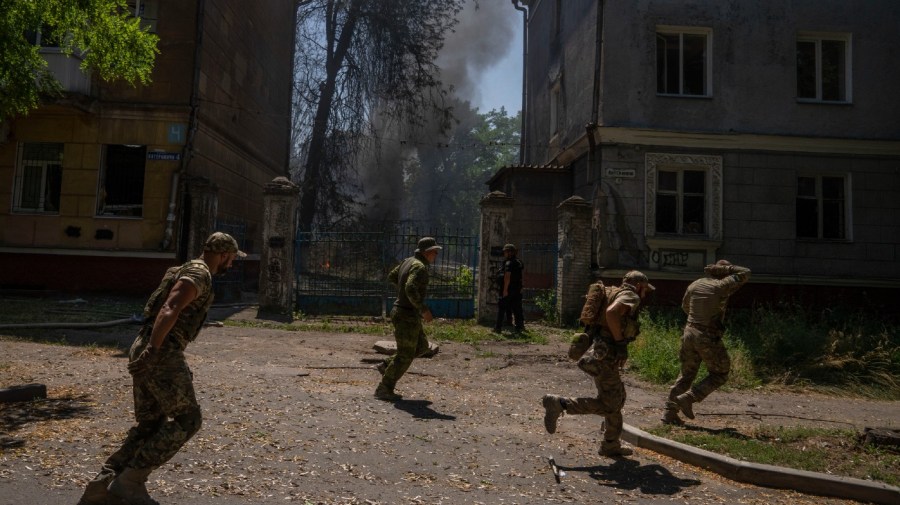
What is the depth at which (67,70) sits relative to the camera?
1492 centimetres

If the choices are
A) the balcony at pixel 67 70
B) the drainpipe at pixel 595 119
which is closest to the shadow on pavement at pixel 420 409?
the drainpipe at pixel 595 119

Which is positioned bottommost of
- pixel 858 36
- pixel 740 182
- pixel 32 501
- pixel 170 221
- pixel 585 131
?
pixel 32 501

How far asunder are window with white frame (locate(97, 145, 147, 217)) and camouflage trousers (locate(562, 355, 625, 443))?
13280 mm

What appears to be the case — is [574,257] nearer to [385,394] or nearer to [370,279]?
[370,279]

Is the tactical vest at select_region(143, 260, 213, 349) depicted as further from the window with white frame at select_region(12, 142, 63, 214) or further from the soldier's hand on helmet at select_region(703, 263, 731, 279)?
the window with white frame at select_region(12, 142, 63, 214)

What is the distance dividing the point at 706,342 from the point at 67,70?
14955mm

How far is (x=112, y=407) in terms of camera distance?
605cm

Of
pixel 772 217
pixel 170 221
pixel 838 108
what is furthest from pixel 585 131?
pixel 170 221

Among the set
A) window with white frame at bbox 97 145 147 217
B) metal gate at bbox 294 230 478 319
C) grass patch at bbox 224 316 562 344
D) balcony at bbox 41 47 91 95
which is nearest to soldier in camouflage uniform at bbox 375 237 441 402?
grass patch at bbox 224 316 562 344

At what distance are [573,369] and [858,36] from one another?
11.5m

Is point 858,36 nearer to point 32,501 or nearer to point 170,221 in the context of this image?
point 170,221

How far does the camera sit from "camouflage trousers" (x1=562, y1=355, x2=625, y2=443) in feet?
17.5

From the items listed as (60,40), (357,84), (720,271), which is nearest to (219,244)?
(720,271)

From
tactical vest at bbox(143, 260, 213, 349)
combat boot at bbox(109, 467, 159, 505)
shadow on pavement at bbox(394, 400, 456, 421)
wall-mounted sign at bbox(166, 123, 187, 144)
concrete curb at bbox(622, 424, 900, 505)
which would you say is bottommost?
concrete curb at bbox(622, 424, 900, 505)
